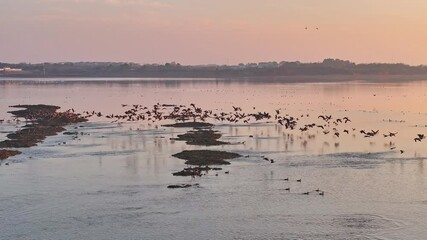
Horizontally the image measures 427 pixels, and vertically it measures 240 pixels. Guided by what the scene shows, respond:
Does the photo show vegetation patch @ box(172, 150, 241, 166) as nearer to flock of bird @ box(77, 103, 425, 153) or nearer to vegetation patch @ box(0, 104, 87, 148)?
vegetation patch @ box(0, 104, 87, 148)

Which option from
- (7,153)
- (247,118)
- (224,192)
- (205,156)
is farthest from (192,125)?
(224,192)

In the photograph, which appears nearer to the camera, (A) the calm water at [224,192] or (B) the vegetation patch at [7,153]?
(A) the calm water at [224,192]

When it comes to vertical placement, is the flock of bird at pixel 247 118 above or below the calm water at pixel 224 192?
above

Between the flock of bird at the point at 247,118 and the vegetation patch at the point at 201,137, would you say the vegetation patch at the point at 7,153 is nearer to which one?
the vegetation patch at the point at 201,137

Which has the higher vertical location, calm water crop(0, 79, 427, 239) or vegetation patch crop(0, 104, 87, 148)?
vegetation patch crop(0, 104, 87, 148)

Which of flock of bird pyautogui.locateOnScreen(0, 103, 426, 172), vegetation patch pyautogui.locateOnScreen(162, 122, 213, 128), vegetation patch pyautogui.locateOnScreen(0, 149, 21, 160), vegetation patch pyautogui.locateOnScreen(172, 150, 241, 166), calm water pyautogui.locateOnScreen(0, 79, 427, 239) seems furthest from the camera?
vegetation patch pyautogui.locateOnScreen(162, 122, 213, 128)

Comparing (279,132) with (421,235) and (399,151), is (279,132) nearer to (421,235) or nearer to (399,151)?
(399,151)

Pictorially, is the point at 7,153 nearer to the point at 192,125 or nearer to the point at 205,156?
the point at 205,156

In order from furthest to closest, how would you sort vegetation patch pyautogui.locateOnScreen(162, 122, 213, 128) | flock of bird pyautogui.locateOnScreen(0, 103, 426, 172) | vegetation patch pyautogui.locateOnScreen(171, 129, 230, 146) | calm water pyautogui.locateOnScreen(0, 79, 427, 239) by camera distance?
vegetation patch pyautogui.locateOnScreen(162, 122, 213, 128), flock of bird pyautogui.locateOnScreen(0, 103, 426, 172), vegetation patch pyautogui.locateOnScreen(171, 129, 230, 146), calm water pyautogui.locateOnScreen(0, 79, 427, 239)

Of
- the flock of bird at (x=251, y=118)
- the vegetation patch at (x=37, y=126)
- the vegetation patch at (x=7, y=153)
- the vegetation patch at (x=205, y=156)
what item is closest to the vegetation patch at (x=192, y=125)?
the flock of bird at (x=251, y=118)

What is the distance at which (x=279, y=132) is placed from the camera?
196 feet

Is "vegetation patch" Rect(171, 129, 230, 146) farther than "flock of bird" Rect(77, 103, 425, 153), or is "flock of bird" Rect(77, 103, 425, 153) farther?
"flock of bird" Rect(77, 103, 425, 153)

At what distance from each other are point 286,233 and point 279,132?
35.2m

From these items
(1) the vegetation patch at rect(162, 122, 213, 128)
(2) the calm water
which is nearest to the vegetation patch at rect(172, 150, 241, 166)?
(2) the calm water
